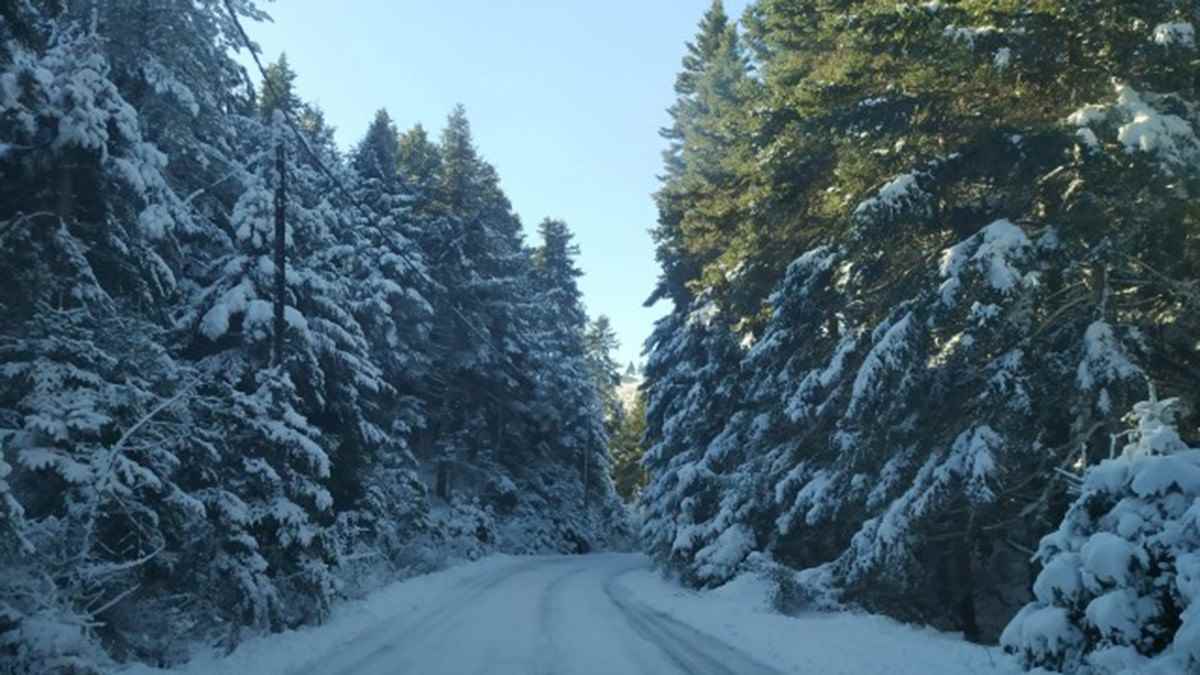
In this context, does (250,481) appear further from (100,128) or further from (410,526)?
(410,526)

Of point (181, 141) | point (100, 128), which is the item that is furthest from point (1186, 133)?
point (181, 141)

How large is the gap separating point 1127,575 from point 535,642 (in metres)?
8.09

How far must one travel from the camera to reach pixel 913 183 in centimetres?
1238

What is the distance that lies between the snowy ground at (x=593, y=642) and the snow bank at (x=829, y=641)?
25mm

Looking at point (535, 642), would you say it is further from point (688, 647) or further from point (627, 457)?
point (627, 457)

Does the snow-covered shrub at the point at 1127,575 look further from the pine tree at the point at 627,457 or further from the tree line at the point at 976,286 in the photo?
the pine tree at the point at 627,457

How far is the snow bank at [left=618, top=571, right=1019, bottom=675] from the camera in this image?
9.70 meters

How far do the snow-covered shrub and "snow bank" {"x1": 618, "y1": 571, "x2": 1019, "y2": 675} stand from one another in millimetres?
2306

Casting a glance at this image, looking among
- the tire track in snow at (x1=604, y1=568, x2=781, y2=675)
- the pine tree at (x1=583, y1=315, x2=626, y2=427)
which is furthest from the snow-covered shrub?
the pine tree at (x1=583, y1=315, x2=626, y2=427)

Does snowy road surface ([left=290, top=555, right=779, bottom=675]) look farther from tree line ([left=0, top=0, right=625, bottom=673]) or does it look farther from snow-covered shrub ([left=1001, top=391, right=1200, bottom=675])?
snow-covered shrub ([left=1001, top=391, right=1200, bottom=675])

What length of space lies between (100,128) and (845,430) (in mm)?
12142

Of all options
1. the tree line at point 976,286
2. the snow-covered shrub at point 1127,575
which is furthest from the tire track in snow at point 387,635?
the snow-covered shrub at point 1127,575

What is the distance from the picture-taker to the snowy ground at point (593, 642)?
9906mm

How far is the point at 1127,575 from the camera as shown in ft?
20.4
